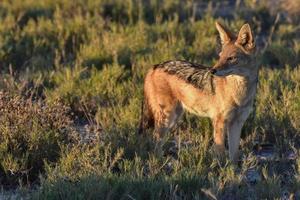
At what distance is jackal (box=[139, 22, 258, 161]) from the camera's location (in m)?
6.54

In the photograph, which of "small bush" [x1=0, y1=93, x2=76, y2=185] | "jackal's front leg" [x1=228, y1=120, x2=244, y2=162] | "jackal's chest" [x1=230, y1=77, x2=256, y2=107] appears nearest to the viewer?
"small bush" [x1=0, y1=93, x2=76, y2=185]

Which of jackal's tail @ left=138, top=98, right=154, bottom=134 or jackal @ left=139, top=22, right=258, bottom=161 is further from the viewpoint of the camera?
jackal's tail @ left=138, top=98, right=154, bottom=134

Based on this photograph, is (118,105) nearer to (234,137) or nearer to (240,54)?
(234,137)

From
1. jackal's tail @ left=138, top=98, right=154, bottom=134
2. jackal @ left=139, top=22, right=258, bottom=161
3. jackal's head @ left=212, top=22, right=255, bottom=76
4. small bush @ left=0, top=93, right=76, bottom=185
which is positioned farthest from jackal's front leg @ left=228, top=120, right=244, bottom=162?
small bush @ left=0, top=93, right=76, bottom=185

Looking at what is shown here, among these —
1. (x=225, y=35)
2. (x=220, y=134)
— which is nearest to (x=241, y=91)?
(x=220, y=134)

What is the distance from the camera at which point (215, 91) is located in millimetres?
6844

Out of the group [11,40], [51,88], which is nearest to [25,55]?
[11,40]

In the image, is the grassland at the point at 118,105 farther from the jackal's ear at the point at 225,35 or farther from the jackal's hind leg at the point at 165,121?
the jackal's ear at the point at 225,35

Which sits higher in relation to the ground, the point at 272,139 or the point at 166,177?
the point at 166,177

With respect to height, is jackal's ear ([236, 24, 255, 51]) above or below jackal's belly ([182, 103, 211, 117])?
above

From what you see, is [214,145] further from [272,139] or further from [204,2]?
[204,2]

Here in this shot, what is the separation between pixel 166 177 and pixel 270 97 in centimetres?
264

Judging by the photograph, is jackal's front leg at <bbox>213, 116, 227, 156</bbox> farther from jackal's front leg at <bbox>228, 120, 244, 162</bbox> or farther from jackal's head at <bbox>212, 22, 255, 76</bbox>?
jackal's head at <bbox>212, 22, 255, 76</bbox>

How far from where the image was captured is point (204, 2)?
1477 centimetres
